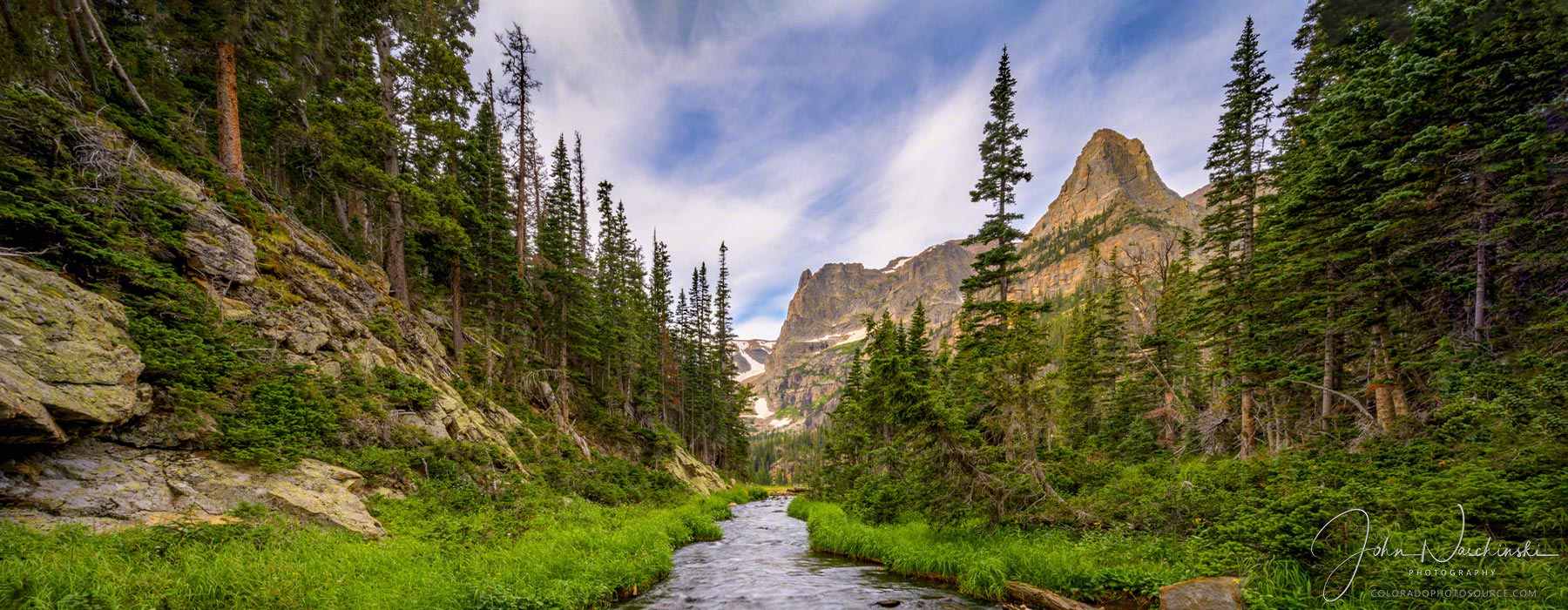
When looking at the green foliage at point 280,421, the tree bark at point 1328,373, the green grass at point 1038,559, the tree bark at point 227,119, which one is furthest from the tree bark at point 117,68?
the tree bark at point 1328,373

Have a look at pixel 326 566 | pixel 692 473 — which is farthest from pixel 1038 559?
pixel 692 473

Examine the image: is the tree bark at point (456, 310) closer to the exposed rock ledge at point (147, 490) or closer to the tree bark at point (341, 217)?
the tree bark at point (341, 217)

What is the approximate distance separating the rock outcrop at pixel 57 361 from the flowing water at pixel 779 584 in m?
9.58

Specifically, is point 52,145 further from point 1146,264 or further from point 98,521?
point 1146,264

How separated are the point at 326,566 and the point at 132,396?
4593 millimetres

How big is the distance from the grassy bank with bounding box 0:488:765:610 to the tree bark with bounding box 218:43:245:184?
11.9m

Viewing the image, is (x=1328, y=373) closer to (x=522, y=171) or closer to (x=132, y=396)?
(x=132, y=396)

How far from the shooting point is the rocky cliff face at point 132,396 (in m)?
6.78

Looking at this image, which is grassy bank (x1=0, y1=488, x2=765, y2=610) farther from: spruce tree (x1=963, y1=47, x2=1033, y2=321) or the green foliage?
spruce tree (x1=963, y1=47, x2=1033, y2=321)

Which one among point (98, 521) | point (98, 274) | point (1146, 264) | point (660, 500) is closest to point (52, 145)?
point (98, 274)

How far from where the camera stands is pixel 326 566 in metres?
7.47

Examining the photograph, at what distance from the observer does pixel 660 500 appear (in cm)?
2509

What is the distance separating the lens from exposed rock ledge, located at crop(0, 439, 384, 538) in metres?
6.75

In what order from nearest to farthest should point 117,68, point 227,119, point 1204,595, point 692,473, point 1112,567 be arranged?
point 1204,595 → point 1112,567 → point 117,68 → point 227,119 → point 692,473
